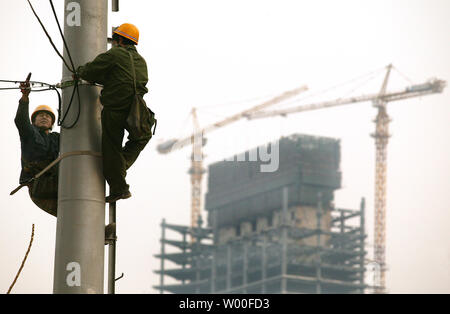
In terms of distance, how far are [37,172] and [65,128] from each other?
5.55 feet

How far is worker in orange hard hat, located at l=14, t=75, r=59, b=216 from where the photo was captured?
36.6 ft

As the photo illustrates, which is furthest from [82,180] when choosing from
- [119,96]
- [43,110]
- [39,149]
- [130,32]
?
[43,110]

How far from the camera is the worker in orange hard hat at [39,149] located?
11.2 m

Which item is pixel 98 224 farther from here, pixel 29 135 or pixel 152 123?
pixel 29 135

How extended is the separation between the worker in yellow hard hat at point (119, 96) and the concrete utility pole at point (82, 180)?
155 millimetres

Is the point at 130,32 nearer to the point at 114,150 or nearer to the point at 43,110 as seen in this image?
the point at 114,150

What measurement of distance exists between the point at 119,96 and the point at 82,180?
0.98m

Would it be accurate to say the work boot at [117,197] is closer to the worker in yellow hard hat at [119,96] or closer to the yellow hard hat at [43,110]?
the worker in yellow hard hat at [119,96]

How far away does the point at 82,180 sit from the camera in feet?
32.4

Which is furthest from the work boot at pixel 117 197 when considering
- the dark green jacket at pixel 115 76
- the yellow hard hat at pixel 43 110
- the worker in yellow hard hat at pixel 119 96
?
the yellow hard hat at pixel 43 110
